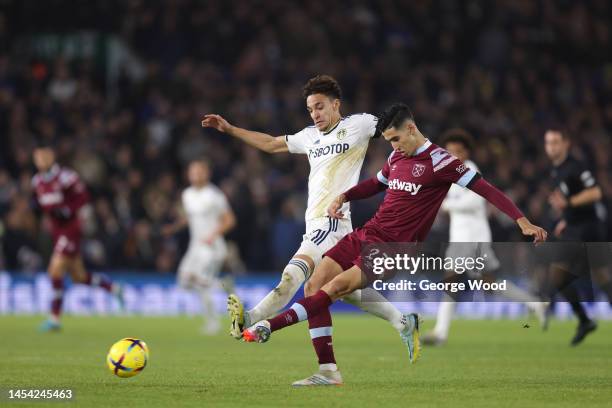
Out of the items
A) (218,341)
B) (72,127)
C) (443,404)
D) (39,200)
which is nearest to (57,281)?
(39,200)

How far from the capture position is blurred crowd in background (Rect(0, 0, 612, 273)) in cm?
2150

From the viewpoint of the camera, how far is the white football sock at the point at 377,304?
31.2 ft

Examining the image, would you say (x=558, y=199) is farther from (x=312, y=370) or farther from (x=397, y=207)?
(x=397, y=207)

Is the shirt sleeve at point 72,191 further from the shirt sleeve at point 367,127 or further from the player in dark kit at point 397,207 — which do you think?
the player in dark kit at point 397,207

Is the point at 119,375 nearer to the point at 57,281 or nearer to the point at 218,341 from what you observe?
the point at 218,341

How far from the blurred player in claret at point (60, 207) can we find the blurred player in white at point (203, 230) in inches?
55.1

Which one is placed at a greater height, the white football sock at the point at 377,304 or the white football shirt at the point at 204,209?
the white football shirt at the point at 204,209

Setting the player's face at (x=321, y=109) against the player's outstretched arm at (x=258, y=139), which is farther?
the player's outstretched arm at (x=258, y=139)

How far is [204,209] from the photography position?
1766 centimetres

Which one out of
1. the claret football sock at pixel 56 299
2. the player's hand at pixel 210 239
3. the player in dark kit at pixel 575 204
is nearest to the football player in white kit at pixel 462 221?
the player in dark kit at pixel 575 204

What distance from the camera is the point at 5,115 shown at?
73.4 ft

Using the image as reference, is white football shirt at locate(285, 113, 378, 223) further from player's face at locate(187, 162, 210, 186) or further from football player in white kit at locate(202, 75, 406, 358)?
player's face at locate(187, 162, 210, 186)

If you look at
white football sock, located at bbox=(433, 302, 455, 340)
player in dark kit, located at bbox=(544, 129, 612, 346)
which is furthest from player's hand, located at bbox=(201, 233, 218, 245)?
player in dark kit, located at bbox=(544, 129, 612, 346)

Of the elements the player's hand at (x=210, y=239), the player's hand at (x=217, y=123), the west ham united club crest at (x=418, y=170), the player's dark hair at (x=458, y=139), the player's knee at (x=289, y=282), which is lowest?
the player's knee at (x=289, y=282)
